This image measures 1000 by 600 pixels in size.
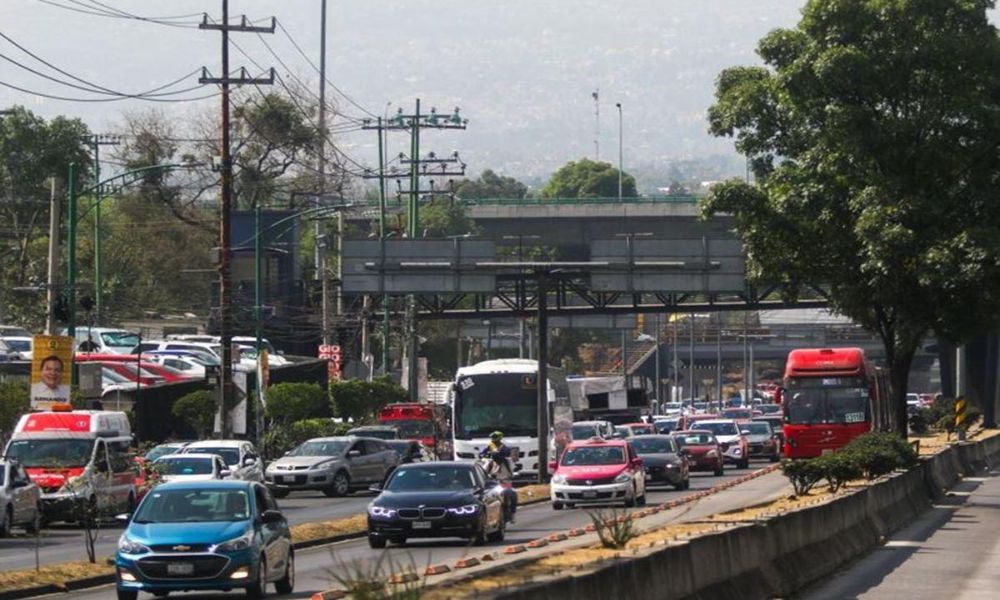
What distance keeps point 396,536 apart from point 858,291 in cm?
1638

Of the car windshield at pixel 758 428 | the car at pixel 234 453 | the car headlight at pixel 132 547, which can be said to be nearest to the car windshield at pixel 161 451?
the car at pixel 234 453

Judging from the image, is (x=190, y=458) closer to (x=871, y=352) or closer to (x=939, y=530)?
(x=939, y=530)

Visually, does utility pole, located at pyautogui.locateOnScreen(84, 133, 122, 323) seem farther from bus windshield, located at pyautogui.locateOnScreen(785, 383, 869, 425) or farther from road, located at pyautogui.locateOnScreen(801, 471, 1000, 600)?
road, located at pyautogui.locateOnScreen(801, 471, 1000, 600)

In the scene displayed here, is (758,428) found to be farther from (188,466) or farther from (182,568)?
(182,568)

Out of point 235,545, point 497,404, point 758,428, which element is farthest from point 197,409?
point 235,545

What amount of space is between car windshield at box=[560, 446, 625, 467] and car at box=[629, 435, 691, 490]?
6.99 meters

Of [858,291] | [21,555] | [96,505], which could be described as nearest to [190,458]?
[96,505]

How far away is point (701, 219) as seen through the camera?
4438 centimetres

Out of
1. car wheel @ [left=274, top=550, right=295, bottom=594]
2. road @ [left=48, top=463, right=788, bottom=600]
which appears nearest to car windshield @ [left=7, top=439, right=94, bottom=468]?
road @ [left=48, top=463, right=788, bottom=600]

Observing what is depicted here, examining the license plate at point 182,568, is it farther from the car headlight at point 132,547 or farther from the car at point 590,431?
the car at point 590,431

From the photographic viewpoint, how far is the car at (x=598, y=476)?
42656 millimetres

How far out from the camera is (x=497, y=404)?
5675cm

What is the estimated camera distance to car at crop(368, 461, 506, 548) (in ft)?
101

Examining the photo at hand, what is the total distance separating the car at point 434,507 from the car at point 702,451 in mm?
30463
